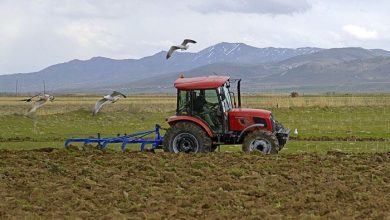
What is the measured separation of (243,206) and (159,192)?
7.06 feet

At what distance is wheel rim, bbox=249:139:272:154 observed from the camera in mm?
20136

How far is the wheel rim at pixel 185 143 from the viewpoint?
2039 centimetres

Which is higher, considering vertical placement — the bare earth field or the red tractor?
the red tractor

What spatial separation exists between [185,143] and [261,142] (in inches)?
88.4

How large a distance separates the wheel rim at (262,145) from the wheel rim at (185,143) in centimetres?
163

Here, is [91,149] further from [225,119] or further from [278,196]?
[278,196]

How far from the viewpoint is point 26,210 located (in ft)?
41.1

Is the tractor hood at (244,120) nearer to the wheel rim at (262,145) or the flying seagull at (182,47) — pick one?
the wheel rim at (262,145)

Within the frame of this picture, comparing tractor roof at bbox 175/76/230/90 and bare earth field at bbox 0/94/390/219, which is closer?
bare earth field at bbox 0/94/390/219

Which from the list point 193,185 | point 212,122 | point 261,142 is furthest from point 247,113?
point 193,185

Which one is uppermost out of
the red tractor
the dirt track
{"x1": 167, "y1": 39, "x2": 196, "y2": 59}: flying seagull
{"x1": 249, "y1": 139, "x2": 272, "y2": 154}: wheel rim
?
{"x1": 167, "y1": 39, "x2": 196, "y2": 59}: flying seagull

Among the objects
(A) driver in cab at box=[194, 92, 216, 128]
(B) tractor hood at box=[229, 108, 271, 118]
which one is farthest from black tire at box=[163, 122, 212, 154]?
(B) tractor hood at box=[229, 108, 271, 118]

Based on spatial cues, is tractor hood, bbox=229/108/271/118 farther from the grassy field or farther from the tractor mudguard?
the grassy field

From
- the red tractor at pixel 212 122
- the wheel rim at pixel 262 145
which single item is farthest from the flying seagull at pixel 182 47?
the wheel rim at pixel 262 145
